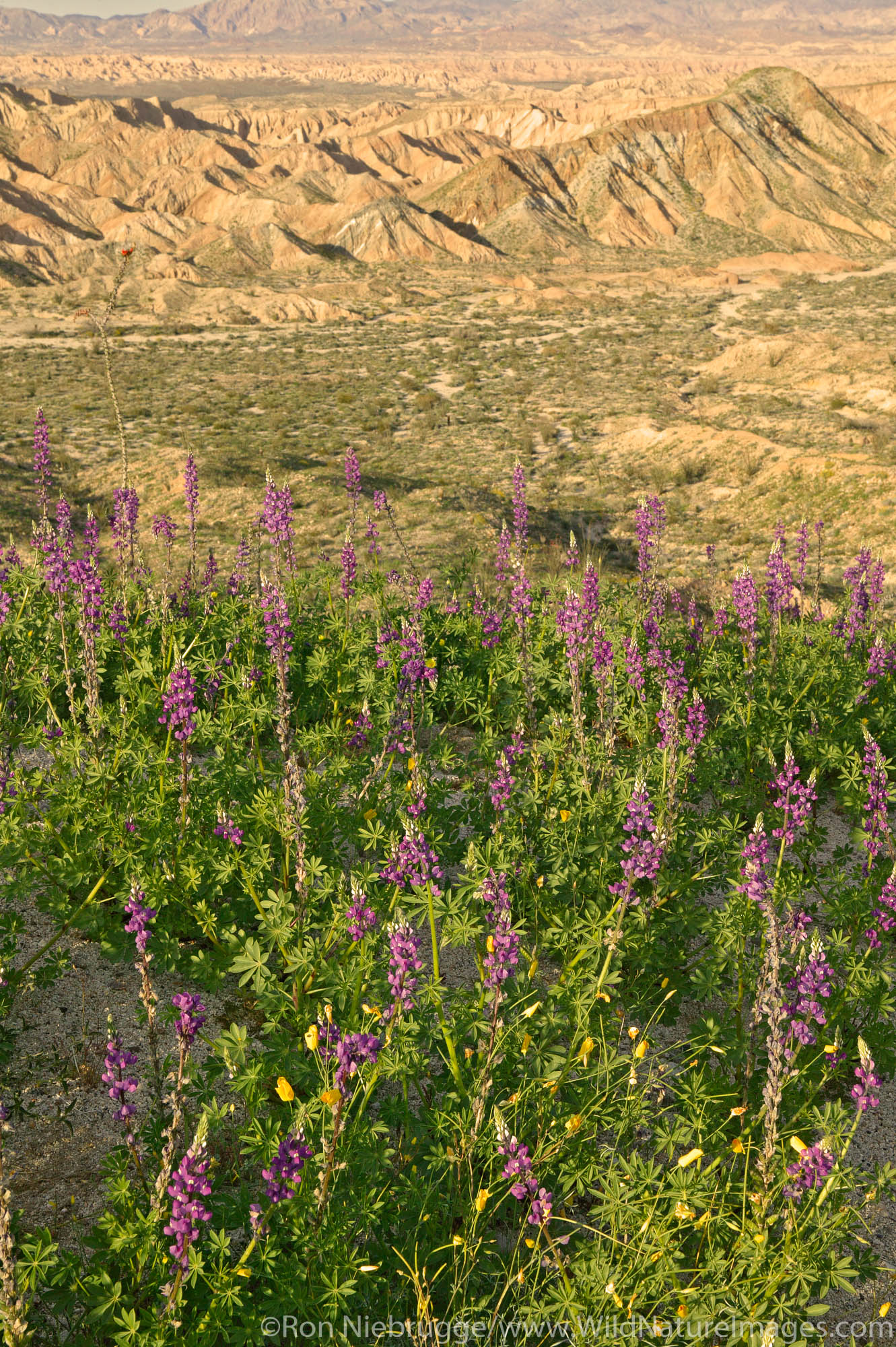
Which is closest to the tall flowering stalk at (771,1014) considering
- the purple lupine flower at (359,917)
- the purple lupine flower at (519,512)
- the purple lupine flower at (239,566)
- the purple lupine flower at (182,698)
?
the purple lupine flower at (359,917)

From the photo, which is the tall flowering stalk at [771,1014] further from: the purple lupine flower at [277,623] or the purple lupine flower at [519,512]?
the purple lupine flower at [519,512]

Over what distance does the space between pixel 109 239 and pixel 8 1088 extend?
305 feet

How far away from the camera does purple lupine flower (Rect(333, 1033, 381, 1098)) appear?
305cm

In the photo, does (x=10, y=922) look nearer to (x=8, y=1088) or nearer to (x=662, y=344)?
(x=8, y=1088)

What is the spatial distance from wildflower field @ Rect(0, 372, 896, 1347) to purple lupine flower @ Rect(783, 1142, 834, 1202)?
0.09 ft

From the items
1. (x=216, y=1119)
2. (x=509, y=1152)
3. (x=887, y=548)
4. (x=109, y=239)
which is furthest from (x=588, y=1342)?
(x=109, y=239)

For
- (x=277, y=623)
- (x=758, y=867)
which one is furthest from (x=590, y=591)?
(x=758, y=867)

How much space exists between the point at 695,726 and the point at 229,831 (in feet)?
11.9

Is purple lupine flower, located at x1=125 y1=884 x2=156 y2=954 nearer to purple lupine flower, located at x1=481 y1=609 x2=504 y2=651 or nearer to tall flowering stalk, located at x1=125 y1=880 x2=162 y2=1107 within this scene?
tall flowering stalk, located at x1=125 y1=880 x2=162 y2=1107

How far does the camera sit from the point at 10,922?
484 cm

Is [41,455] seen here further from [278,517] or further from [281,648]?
[281,648]

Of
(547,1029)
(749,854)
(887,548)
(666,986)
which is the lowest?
(887,548)

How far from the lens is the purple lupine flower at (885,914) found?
4957mm

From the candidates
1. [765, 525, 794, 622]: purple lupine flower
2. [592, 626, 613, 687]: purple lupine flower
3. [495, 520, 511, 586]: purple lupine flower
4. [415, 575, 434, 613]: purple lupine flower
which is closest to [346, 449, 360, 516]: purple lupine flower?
[495, 520, 511, 586]: purple lupine flower
